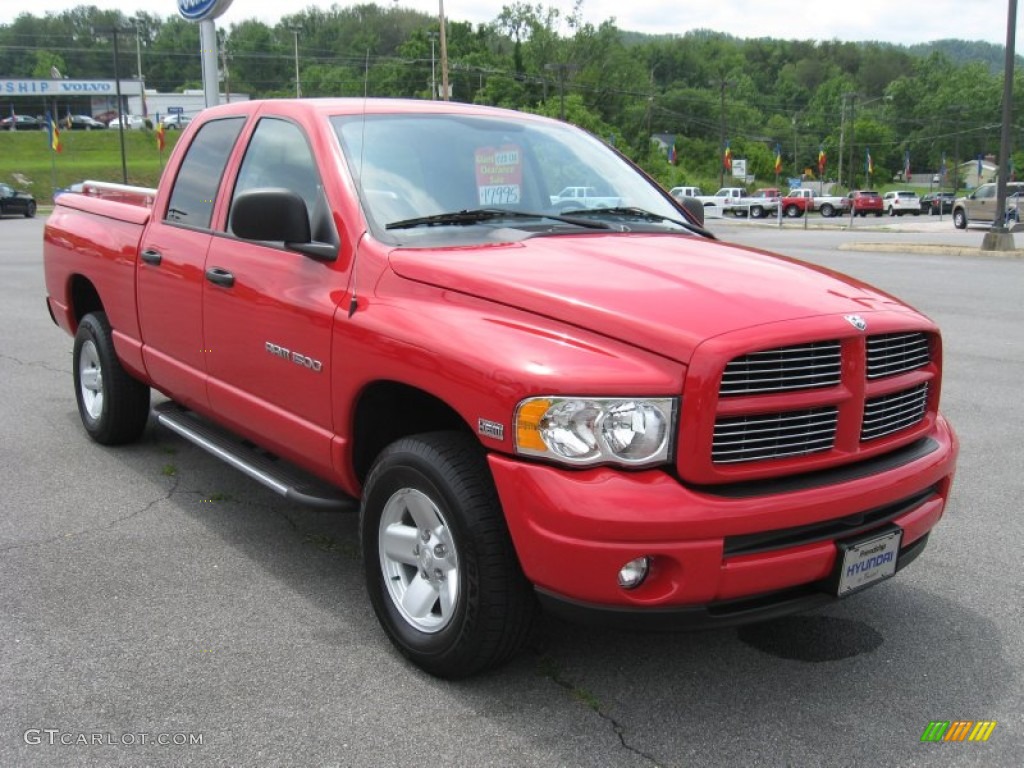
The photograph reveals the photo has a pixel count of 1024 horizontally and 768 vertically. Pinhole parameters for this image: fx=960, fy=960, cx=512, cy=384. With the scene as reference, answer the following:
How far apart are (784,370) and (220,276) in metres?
2.51

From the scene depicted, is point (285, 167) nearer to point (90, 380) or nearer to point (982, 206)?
point (90, 380)

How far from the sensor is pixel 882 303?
10.6 feet

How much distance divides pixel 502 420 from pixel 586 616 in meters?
0.61

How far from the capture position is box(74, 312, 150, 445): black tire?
555 cm

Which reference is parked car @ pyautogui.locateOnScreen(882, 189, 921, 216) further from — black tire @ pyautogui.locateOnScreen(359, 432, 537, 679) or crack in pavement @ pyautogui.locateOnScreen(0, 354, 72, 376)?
black tire @ pyautogui.locateOnScreen(359, 432, 537, 679)

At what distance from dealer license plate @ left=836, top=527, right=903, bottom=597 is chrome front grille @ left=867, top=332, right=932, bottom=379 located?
0.50m

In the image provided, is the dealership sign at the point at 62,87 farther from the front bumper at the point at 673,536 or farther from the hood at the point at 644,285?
the front bumper at the point at 673,536

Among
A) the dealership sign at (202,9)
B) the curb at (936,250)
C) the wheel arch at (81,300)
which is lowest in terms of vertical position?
the curb at (936,250)

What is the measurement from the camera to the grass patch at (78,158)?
2368 inches

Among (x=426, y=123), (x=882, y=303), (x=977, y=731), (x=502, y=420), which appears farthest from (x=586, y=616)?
(x=426, y=123)

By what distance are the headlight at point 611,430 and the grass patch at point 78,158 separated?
5931 centimetres

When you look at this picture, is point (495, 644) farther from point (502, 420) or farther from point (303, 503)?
point (303, 503)

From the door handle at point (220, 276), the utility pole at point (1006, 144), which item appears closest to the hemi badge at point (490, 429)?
the door handle at point (220, 276)

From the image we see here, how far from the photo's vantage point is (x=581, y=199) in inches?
163
